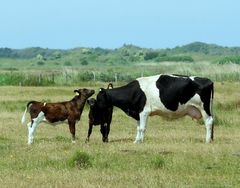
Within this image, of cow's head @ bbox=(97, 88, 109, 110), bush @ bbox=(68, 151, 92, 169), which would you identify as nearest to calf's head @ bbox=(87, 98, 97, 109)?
cow's head @ bbox=(97, 88, 109, 110)

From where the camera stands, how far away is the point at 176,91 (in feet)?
68.0

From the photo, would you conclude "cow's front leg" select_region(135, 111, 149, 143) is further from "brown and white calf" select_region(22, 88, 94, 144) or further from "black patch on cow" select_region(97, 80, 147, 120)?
"brown and white calf" select_region(22, 88, 94, 144)

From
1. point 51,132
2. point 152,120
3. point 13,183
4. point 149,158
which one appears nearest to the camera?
point 13,183

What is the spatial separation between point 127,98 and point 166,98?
1.18m

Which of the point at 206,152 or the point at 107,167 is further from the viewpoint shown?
the point at 206,152

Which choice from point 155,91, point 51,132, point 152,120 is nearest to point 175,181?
point 155,91

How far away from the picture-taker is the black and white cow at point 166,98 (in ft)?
67.7

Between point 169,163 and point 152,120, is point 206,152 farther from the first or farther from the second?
point 152,120

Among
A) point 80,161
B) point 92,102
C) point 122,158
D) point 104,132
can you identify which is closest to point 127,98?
point 92,102

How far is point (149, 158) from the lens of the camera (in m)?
16.0

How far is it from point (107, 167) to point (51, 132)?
9.11 m

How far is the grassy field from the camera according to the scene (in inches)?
521

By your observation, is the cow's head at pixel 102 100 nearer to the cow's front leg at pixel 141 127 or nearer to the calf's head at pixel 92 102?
the calf's head at pixel 92 102

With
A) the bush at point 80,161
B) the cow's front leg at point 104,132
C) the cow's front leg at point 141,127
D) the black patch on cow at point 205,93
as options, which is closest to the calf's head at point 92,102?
the cow's front leg at point 104,132
